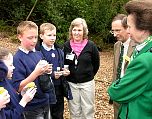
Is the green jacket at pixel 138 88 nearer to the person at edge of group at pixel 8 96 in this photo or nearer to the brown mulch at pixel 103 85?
the person at edge of group at pixel 8 96

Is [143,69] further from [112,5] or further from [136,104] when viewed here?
[112,5]

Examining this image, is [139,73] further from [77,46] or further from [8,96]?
[77,46]

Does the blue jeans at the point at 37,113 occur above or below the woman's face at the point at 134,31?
below

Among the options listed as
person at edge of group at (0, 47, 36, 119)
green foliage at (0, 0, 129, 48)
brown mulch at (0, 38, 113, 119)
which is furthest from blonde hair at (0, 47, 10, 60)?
green foliage at (0, 0, 129, 48)

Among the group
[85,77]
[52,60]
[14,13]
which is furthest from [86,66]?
[14,13]

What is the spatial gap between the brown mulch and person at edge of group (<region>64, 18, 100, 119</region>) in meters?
1.05

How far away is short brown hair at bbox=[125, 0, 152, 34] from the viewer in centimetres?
273

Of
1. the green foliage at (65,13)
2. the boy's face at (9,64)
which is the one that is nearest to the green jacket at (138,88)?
the boy's face at (9,64)

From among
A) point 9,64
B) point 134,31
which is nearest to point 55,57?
point 9,64

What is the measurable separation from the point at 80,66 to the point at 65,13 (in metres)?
9.97

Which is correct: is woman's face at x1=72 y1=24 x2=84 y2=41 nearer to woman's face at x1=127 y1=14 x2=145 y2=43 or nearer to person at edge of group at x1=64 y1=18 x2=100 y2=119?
person at edge of group at x1=64 y1=18 x2=100 y2=119

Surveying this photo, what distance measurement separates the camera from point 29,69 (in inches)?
155

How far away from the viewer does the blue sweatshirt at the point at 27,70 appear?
3.85 metres

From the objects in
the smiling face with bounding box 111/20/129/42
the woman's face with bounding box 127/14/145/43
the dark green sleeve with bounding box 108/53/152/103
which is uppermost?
the woman's face with bounding box 127/14/145/43
